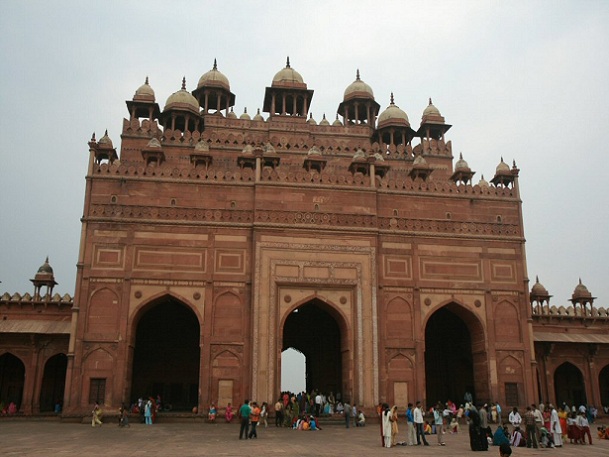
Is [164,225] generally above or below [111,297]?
above

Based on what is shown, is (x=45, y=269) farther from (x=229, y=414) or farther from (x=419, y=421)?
(x=419, y=421)

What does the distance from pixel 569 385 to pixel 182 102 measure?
65.1ft

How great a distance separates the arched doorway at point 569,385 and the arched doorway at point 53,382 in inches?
762

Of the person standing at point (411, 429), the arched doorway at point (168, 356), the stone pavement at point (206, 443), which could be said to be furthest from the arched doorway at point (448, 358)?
the arched doorway at point (168, 356)

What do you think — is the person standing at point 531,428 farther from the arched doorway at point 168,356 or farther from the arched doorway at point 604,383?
the arched doorway at point 604,383

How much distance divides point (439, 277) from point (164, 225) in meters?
8.99

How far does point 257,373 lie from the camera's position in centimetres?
1833

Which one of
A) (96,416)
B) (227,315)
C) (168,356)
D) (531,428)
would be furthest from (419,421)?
(168,356)

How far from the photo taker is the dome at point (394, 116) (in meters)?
27.6

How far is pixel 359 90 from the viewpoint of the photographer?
29016 mm

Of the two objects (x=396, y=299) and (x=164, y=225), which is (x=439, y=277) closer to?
(x=396, y=299)

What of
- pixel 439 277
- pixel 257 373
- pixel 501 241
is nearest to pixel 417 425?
pixel 257 373

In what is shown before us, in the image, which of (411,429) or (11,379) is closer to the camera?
(411,429)

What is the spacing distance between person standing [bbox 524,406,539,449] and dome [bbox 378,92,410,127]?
16.9 metres
